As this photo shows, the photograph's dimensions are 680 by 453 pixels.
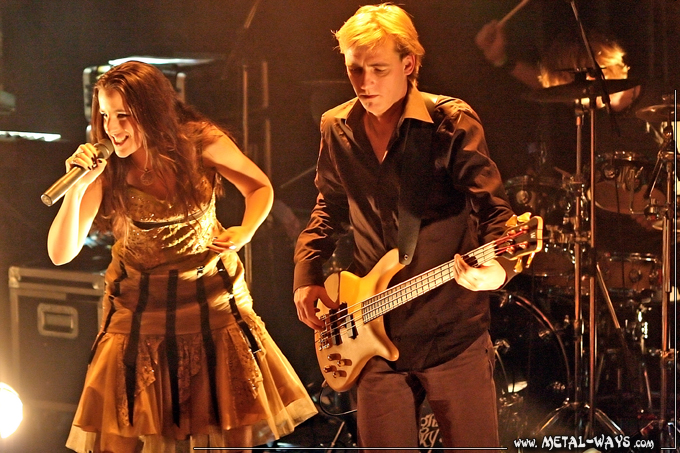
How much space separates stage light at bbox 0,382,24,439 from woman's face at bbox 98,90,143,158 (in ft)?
4.36

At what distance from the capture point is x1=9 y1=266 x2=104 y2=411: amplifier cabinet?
339 cm

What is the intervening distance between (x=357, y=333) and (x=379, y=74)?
37.1 inches

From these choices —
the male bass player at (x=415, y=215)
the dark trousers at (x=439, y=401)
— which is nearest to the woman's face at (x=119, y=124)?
the male bass player at (x=415, y=215)

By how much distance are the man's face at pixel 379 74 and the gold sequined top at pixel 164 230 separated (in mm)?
774

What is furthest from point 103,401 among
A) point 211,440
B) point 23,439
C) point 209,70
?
point 209,70

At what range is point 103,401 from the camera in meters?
3.06

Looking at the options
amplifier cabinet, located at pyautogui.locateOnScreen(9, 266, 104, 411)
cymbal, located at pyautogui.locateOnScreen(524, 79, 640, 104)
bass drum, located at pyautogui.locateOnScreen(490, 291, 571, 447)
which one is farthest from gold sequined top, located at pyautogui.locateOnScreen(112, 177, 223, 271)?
cymbal, located at pyautogui.locateOnScreen(524, 79, 640, 104)

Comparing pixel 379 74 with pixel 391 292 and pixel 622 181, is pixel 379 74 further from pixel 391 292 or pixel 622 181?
pixel 622 181

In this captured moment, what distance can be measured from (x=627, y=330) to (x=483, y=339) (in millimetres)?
795

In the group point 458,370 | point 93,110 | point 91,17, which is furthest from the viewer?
point 91,17

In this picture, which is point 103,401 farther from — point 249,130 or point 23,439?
point 249,130

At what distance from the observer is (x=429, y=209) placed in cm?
266

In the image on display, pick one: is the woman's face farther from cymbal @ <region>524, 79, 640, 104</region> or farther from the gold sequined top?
cymbal @ <region>524, 79, 640, 104</region>

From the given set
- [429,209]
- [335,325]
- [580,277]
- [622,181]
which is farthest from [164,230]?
[622,181]
